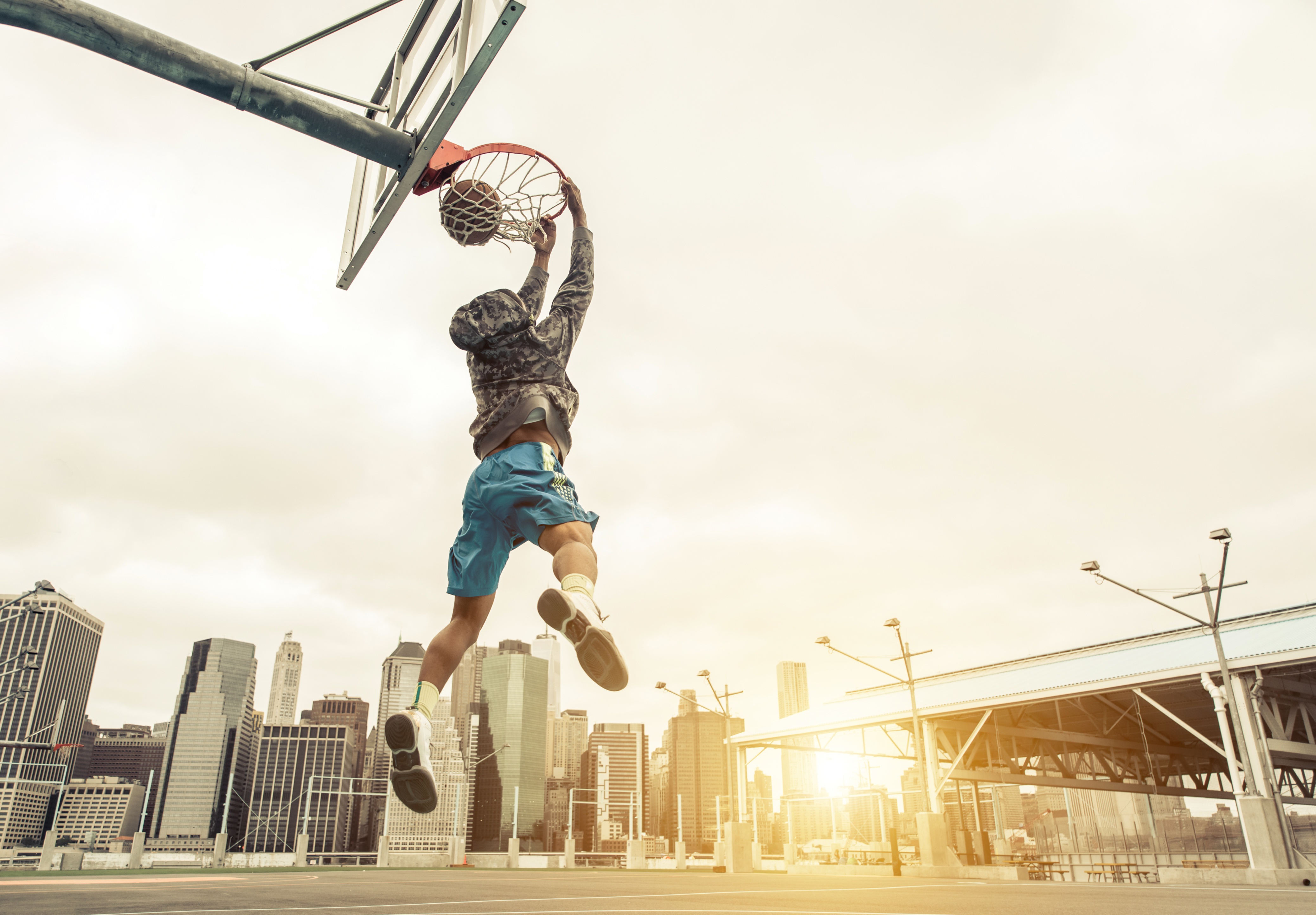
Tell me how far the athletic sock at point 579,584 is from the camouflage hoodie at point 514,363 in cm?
92

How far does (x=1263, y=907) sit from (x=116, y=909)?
23.7 ft

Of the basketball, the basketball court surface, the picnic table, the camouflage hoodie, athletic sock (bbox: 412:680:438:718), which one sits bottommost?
the picnic table

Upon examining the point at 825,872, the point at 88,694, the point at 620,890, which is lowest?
the point at 825,872

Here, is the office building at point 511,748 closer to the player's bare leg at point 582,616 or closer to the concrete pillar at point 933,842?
the concrete pillar at point 933,842

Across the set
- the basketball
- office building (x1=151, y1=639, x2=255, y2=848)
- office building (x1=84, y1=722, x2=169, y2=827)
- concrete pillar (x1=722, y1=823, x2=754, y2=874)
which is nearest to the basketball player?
the basketball

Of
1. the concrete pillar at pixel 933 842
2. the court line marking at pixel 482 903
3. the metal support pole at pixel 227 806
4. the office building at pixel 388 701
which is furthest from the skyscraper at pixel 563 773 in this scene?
the court line marking at pixel 482 903

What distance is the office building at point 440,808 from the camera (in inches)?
157

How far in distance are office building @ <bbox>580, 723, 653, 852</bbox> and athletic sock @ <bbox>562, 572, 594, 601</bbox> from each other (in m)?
48.4

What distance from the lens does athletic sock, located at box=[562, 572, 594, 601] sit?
115 inches

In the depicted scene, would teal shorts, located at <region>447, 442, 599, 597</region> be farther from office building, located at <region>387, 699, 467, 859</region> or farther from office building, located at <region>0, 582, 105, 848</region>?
office building, located at <region>0, 582, 105, 848</region>

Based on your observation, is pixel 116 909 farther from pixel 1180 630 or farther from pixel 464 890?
pixel 1180 630

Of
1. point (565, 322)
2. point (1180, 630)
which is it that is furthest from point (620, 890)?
point (1180, 630)

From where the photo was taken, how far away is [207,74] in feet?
12.6

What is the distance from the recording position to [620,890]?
7.52m
